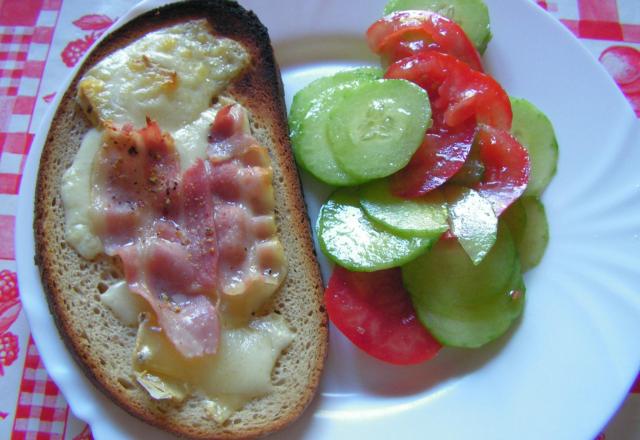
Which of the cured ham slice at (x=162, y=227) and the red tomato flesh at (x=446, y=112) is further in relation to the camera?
the red tomato flesh at (x=446, y=112)

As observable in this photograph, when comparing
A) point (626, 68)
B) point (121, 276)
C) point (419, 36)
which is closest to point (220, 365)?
point (121, 276)

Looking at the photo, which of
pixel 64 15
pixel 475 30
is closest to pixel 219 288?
pixel 475 30

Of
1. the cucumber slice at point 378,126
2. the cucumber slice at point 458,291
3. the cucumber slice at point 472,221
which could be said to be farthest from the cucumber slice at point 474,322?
the cucumber slice at point 378,126

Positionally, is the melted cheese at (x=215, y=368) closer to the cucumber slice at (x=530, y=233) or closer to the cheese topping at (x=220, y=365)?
the cheese topping at (x=220, y=365)

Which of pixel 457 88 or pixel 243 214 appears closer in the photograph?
pixel 243 214

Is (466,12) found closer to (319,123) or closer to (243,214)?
(319,123)

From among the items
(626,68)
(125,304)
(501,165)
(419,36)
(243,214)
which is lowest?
(125,304)

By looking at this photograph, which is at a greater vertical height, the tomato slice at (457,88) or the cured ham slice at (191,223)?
the tomato slice at (457,88)
